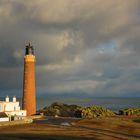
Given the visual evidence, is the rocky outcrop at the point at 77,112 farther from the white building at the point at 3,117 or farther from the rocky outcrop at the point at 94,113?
the white building at the point at 3,117

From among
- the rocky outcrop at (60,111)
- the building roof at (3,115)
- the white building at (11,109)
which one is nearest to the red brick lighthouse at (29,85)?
the white building at (11,109)

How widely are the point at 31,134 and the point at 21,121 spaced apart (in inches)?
985

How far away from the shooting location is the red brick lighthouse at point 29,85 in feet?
325

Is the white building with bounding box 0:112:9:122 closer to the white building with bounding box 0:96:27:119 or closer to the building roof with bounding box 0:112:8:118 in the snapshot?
the building roof with bounding box 0:112:8:118

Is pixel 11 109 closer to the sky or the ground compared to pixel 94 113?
closer to the sky

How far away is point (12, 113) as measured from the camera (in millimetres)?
95750

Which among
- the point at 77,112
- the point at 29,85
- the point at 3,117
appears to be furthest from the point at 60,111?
the point at 3,117

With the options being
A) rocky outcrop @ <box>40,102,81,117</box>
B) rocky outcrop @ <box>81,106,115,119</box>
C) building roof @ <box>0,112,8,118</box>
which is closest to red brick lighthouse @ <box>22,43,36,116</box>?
building roof @ <box>0,112,8,118</box>

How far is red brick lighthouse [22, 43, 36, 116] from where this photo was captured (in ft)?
325

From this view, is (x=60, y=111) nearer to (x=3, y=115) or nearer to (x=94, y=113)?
(x=94, y=113)

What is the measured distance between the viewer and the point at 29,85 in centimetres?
9912

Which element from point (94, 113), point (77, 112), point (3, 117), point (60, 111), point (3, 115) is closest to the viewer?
point (3, 117)

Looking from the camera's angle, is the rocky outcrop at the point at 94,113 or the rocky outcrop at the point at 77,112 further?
the rocky outcrop at the point at 77,112

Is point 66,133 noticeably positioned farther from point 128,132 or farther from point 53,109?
point 53,109
